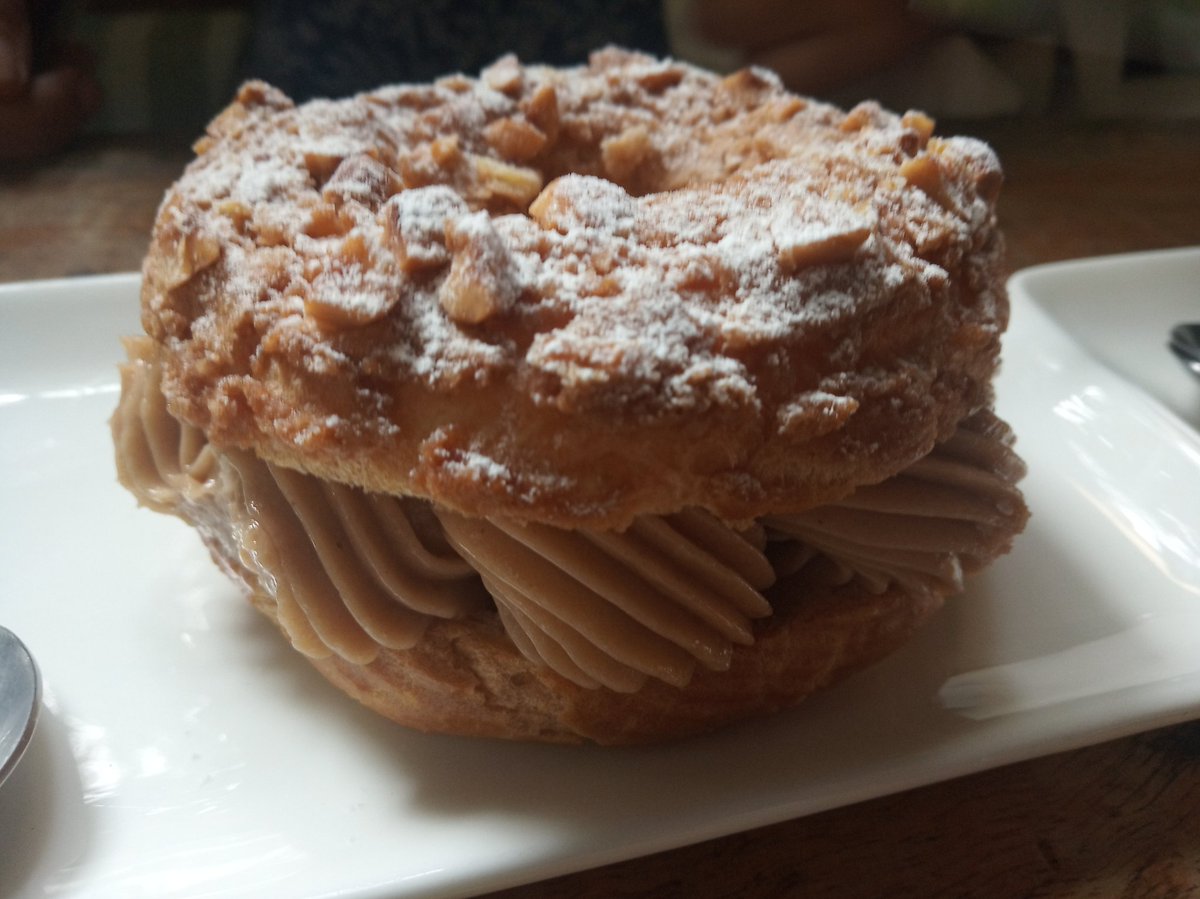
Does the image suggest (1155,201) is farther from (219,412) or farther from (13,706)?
(13,706)

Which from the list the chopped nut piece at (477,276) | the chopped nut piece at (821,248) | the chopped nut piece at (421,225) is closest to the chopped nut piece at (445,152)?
the chopped nut piece at (421,225)

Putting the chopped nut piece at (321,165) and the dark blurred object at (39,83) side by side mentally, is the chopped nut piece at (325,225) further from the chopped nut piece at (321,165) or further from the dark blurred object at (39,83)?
the dark blurred object at (39,83)

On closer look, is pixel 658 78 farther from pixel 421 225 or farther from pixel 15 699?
pixel 15 699

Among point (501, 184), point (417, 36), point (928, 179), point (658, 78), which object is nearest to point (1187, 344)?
point (928, 179)

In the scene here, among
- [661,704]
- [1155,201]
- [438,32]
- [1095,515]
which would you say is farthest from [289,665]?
[1155,201]

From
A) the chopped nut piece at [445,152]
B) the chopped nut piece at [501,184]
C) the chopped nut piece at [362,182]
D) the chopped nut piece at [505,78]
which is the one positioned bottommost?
the chopped nut piece at [501,184]
